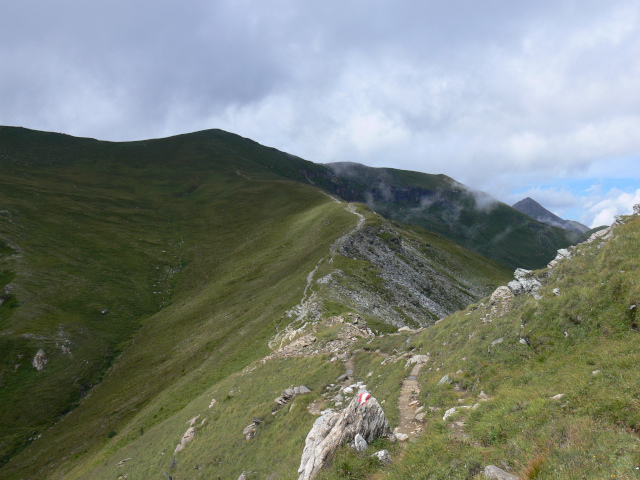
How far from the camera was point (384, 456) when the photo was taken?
1131cm

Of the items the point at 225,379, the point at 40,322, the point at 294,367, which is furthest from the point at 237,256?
the point at 294,367

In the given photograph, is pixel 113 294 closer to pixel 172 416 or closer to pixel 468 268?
pixel 172 416

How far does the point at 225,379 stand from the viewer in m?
35.7

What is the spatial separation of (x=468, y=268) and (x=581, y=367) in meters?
119

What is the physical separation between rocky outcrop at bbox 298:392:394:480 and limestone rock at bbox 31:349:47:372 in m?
70.1

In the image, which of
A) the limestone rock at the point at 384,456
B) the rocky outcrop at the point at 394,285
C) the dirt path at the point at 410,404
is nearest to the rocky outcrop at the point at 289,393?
the dirt path at the point at 410,404

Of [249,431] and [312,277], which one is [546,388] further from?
[312,277]

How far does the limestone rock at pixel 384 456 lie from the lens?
11.2m

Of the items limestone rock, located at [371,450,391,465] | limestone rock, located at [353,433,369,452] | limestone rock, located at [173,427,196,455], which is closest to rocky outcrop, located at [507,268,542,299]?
limestone rock, located at [371,450,391,465]

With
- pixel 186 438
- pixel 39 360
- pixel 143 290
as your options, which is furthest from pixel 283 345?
pixel 143 290

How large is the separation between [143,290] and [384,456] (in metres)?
91.2

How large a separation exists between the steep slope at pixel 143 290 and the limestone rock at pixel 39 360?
44cm

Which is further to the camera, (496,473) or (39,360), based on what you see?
(39,360)

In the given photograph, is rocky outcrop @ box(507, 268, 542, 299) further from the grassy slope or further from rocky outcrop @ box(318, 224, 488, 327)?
the grassy slope
